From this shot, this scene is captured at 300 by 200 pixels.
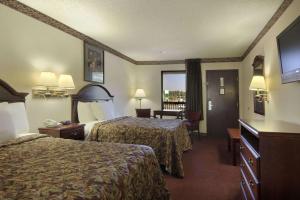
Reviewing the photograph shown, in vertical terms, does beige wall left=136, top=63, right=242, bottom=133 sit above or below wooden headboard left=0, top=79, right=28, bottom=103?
above

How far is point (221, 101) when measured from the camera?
6363mm

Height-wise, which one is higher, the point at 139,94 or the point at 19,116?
the point at 139,94

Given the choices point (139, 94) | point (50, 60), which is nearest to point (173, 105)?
point (139, 94)

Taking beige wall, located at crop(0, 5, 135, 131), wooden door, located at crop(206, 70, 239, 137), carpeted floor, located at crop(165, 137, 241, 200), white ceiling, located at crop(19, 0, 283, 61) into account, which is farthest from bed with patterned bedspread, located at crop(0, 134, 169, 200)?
wooden door, located at crop(206, 70, 239, 137)

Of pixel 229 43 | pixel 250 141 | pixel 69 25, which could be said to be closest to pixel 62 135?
Answer: pixel 69 25

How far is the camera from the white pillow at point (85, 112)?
3.85m

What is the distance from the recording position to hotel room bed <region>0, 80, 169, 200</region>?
115cm

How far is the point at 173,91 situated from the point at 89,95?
355cm

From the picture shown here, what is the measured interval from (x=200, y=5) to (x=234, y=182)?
2507 millimetres

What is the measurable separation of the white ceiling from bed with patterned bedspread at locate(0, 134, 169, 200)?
1822 mm

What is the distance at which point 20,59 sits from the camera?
110 inches

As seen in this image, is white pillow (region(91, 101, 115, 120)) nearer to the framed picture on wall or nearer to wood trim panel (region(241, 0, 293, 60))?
the framed picture on wall

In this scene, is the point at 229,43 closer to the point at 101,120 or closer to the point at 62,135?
the point at 101,120

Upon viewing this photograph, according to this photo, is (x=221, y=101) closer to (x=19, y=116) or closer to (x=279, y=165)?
(x=279, y=165)
